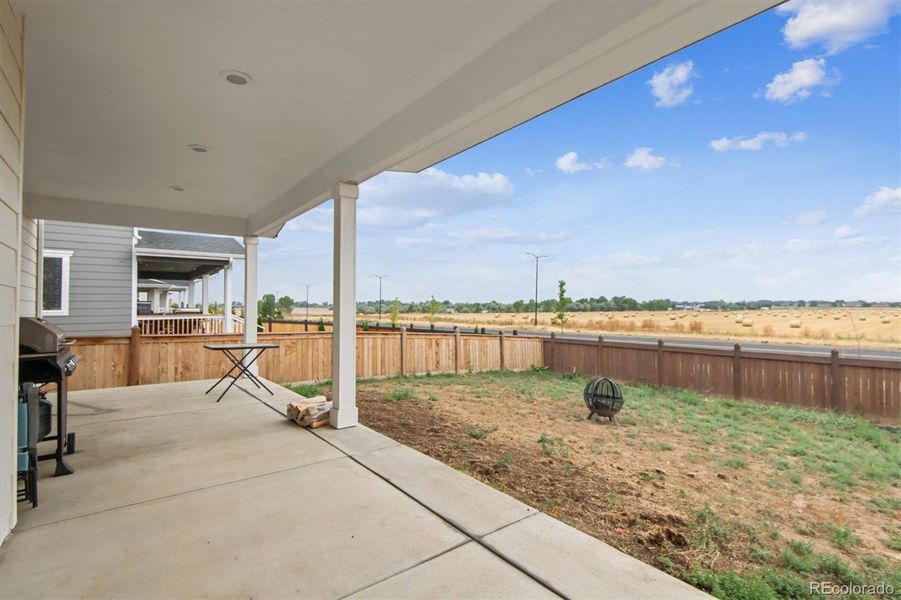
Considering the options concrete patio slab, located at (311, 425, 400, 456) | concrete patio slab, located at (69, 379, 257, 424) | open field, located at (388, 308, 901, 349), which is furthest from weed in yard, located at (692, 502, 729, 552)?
open field, located at (388, 308, 901, 349)

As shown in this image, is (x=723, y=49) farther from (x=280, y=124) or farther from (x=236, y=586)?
(x=236, y=586)

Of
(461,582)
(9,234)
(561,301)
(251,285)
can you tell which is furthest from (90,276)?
(561,301)

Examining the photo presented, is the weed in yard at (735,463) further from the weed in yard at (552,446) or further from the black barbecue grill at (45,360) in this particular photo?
the black barbecue grill at (45,360)

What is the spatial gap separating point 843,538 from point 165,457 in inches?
194

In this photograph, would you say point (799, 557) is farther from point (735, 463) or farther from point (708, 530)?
point (735, 463)

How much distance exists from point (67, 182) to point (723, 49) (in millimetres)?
10484

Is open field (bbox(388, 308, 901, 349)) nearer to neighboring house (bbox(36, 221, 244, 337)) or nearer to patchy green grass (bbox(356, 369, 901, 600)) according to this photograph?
patchy green grass (bbox(356, 369, 901, 600))

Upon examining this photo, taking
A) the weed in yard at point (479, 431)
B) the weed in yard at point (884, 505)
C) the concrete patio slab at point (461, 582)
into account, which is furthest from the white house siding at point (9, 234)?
the weed in yard at point (884, 505)

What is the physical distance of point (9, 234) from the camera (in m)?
2.04

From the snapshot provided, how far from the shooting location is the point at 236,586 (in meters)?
1.73

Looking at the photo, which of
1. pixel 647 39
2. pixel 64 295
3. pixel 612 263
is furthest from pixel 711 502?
pixel 612 263

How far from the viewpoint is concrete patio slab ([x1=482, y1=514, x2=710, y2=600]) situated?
1696mm

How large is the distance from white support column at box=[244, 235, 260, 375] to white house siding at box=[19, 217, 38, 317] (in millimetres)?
2560

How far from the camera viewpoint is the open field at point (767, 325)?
1270 centimetres
